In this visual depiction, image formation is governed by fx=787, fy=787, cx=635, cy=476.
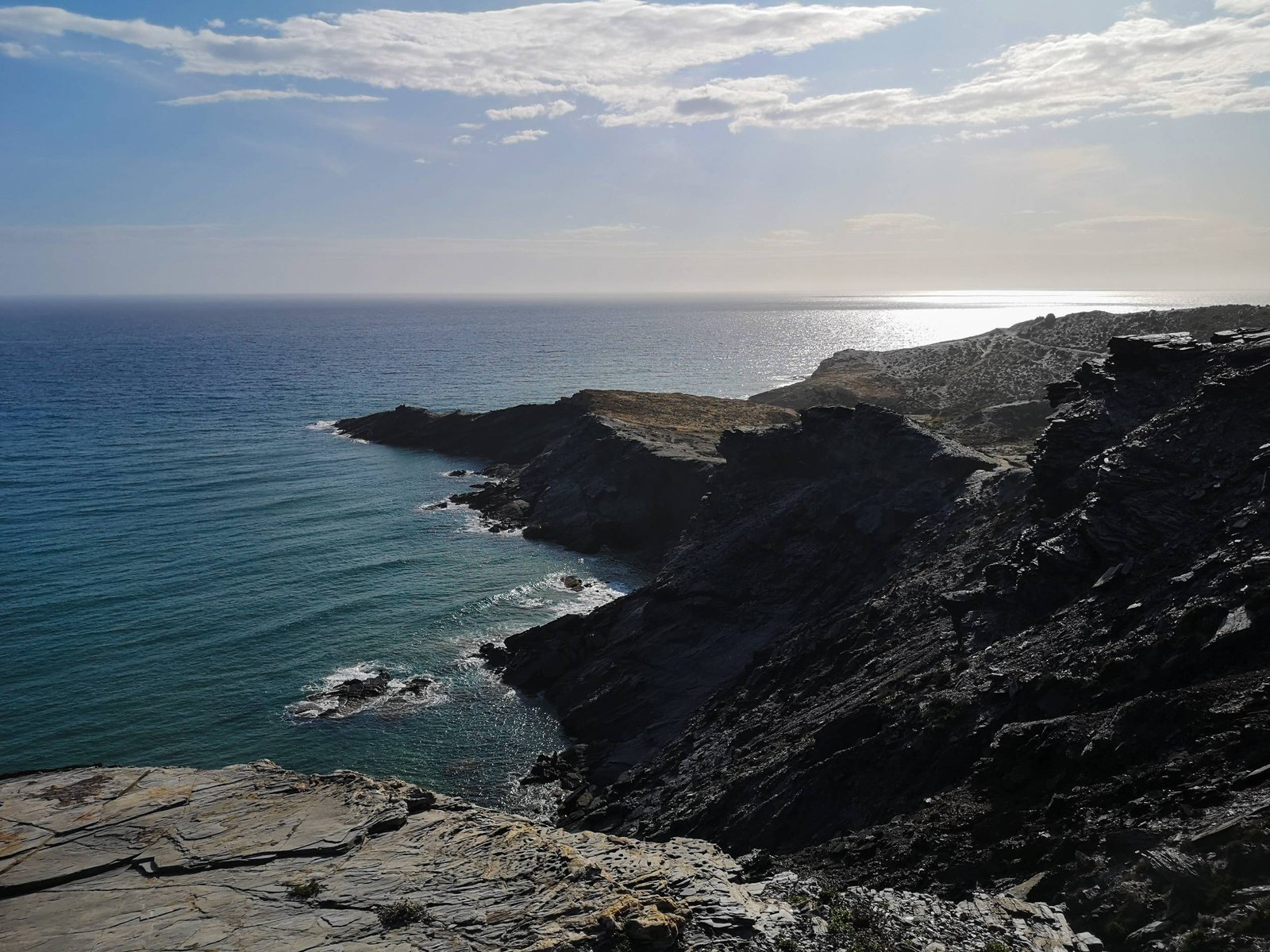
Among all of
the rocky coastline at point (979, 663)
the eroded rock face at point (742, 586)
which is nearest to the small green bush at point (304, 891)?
the rocky coastline at point (979, 663)

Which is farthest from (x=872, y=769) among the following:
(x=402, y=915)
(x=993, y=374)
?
(x=993, y=374)

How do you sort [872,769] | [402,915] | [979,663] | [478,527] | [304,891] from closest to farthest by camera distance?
[402,915] → [304,891] → [872,769] → [979,663] → [478,527]

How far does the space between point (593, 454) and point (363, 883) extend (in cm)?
6294

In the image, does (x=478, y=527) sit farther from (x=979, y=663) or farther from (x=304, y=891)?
(x=304, y=891)

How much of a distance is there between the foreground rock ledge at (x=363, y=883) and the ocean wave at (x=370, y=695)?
16.1m

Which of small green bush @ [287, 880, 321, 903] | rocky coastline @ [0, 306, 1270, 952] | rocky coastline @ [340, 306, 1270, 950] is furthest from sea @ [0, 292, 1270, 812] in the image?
small green bush @ [287, 880, 321, 903]

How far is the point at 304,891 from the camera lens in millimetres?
19250

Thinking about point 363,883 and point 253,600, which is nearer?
point 363,883

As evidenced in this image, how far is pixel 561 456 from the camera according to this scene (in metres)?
85.6

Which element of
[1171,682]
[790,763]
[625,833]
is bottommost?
[625,833]

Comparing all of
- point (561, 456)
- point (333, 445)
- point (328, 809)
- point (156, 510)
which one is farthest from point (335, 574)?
point (333, 445)

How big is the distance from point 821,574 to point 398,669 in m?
25.2

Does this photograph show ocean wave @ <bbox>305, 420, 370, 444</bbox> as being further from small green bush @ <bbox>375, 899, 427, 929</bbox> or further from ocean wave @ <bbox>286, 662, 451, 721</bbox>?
small green bush @ <bbox>375, 899, 427, 929</bbox>

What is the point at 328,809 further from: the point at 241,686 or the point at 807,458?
the point at 807,458
